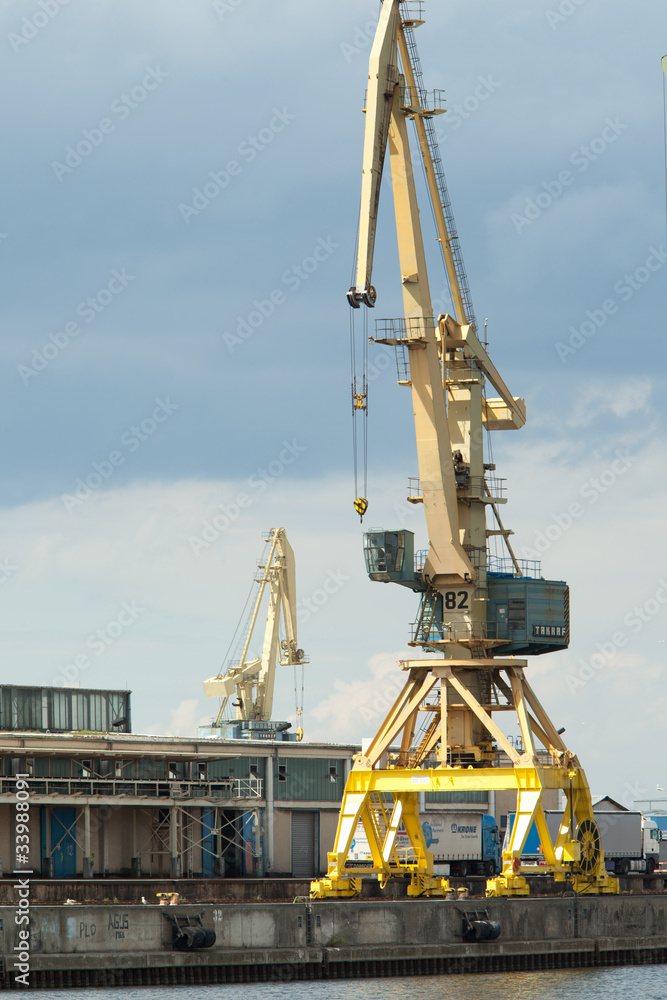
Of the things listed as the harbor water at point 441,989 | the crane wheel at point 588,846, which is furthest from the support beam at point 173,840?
the harbor water at point 441,989

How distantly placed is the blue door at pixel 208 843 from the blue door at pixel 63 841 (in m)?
6.77

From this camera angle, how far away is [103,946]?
148 feet

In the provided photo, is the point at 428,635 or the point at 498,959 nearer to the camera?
the point at 498,959

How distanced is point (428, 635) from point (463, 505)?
18.1 ft

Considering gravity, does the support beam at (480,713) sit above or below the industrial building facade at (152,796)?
above

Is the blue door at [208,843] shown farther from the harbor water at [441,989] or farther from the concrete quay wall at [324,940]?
the harbor water at [441,989]

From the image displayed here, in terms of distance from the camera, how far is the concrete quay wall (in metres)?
44.2

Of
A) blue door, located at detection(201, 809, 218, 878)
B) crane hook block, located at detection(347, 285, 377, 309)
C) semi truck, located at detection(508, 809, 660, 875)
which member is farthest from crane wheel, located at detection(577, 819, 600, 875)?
crane hook block, located at detection(347, 285, 377, 309)

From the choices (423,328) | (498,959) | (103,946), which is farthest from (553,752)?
(103,946)

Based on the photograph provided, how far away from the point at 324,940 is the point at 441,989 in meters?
4.17

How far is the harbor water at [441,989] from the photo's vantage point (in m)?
43.6

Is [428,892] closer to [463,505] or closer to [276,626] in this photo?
[463,505]

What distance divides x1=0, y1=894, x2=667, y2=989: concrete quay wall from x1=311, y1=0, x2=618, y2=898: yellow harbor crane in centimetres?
483

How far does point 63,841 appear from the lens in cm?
6775
